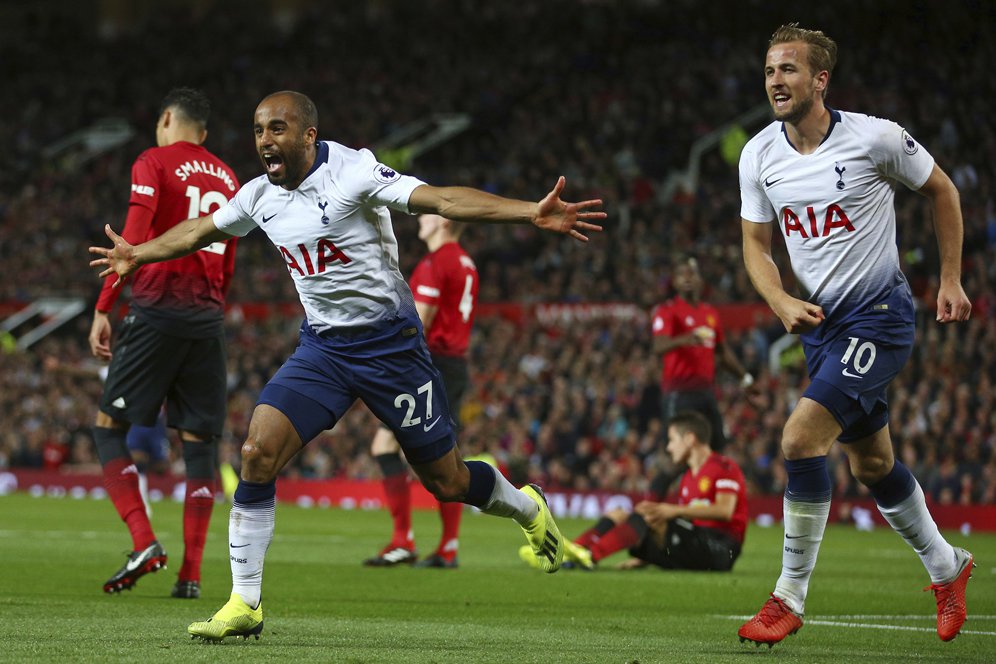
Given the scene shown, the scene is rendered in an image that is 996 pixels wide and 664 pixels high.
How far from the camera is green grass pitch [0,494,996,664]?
5961 mm

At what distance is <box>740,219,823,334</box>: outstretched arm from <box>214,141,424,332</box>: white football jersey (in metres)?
1.67

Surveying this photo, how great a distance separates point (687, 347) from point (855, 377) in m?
6.95

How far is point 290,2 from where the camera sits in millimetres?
46281

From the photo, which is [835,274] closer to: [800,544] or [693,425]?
[800,544]

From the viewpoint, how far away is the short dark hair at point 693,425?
11375 millimetres

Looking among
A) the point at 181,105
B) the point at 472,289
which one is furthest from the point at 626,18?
the point at 181,105

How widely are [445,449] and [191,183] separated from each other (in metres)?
2.80

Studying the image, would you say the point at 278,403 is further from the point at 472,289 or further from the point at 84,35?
the point at 84,35

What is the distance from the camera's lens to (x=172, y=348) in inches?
332

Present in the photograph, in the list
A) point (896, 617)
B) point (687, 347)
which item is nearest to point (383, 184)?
point (896, 617)

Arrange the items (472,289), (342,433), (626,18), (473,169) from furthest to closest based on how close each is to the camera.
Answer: (626,18) < (473,169) < (342,433) < (472,289)

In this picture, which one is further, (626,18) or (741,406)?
(626,18)

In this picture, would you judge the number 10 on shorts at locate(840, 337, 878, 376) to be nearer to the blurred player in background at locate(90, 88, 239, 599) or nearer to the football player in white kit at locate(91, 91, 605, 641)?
the football player in white kit at locate(91, 91, 605, 641)

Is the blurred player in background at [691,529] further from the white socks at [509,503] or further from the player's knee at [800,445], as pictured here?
the player's knee at [800,445]
